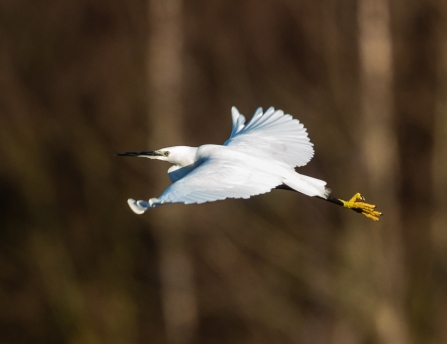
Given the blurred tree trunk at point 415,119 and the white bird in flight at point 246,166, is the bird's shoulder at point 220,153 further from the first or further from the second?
the blurred tree trunk at point 415,119

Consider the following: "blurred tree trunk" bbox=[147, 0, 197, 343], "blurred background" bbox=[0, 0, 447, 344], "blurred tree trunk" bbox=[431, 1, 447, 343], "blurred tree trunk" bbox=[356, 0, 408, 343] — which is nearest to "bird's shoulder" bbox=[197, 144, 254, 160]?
"blurred background" bbox=[0, 0, 447, 344]

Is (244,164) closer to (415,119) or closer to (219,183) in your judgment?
(219,183)

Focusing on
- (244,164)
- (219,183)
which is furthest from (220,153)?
(219,183)

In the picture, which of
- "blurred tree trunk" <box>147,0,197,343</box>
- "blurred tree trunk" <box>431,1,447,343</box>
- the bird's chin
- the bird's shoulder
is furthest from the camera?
"blurred tree trunk" <box>147,0,197,343</box>

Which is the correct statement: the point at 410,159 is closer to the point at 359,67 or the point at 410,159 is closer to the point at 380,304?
the point at 359,67

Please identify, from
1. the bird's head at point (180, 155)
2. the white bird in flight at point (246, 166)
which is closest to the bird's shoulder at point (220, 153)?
the white bird in flight at point (246, 166)

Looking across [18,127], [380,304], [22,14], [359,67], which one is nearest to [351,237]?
[380,304]

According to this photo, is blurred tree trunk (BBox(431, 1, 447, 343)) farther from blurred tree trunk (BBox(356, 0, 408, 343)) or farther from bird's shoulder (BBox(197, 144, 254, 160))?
bird's shoulder (BBox(197, 144, 254, 160))
